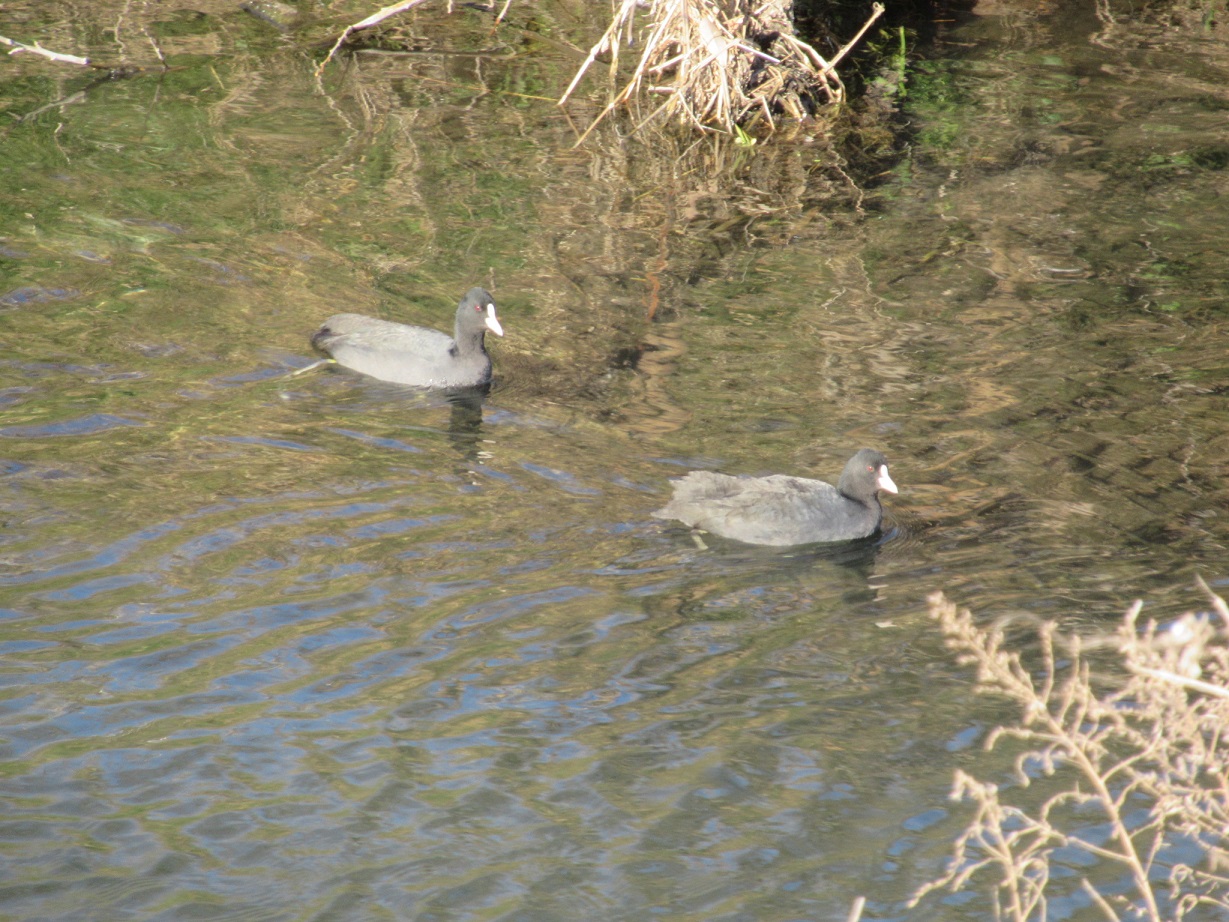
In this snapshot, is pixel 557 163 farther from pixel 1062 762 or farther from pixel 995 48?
pixel 1062 762

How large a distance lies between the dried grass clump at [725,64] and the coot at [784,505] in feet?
18.8

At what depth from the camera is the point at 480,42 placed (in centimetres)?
1376

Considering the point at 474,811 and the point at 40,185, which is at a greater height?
the point at 40,185

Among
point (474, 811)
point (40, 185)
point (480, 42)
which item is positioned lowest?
point (474, 811)

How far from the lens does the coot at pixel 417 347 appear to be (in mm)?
8023

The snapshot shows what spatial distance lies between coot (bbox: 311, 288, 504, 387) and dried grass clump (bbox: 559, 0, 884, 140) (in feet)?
12.7

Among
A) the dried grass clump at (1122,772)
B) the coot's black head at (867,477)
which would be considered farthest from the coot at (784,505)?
the dried grass clump at (1122,772)

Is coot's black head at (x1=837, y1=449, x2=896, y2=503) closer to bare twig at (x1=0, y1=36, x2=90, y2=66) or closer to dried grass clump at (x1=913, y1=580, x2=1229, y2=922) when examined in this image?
dried grass clump at (x1=913, y1=580, x2=1229, y2=922)

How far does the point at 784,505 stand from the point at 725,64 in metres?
6.18

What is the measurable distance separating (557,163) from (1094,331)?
472 centimetres

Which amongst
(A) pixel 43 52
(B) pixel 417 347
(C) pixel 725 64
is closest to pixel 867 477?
(B) pixel 417 347

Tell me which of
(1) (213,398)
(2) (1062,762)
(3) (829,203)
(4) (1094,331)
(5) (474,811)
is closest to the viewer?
(5) (474,811)

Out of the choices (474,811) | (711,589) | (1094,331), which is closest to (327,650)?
(474,811)

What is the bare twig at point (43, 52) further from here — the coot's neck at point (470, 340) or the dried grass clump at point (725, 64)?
the coot's neck at point (470, 340)
